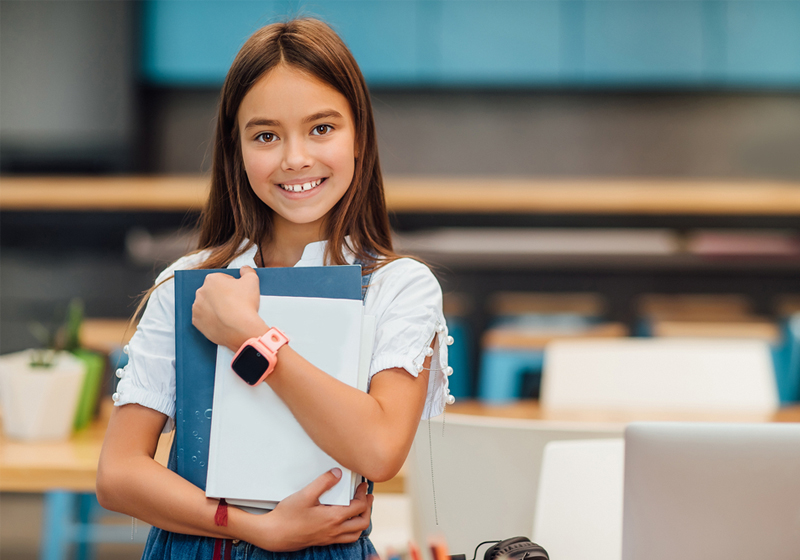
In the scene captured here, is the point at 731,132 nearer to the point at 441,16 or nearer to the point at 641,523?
the point at 441,16

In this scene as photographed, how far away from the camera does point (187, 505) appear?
0.71 meters

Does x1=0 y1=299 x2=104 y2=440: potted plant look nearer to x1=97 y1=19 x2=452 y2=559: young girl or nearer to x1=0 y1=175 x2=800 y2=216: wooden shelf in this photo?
x1=97 y1=19 x2=452 y2=559: young girl

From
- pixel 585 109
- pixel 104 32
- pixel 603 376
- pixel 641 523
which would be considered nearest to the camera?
pixel 641 523

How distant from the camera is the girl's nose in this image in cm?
78

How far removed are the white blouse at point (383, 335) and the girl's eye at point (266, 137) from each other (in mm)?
155

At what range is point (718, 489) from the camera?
670mm

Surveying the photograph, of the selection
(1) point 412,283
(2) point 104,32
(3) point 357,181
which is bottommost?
(1) point 412,283

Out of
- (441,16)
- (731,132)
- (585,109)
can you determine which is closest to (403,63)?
(441,16)

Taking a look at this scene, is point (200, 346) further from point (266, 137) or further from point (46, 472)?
point (46, 472)

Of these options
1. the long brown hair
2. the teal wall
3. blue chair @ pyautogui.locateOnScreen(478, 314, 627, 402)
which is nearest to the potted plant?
the long brown hair

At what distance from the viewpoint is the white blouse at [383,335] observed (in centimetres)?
76

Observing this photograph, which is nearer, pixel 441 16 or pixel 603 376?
pixel 603 376

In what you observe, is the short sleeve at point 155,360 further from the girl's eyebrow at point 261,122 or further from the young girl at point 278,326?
the girl's eyebrow at point 261,122

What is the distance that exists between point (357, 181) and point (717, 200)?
A: 2.25m
